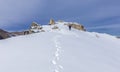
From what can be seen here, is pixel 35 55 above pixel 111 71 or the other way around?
above

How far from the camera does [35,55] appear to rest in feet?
56.2

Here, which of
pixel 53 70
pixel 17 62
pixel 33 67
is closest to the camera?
pixel 53 70

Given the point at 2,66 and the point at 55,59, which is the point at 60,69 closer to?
→ the point at 55,59

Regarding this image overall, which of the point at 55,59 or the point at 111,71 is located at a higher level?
the point at 55,59

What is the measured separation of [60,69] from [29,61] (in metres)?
2.86

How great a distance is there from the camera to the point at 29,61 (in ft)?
50.0

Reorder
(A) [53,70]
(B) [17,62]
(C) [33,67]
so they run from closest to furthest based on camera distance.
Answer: (A) [53,70] < (C) [33,67] < (B) [17,62]

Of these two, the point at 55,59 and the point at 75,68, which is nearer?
the point at 75,68

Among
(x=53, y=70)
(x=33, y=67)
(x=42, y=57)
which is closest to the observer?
(x=53, y=70)

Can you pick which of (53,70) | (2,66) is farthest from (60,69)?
(2,66)

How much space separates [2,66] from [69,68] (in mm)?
4060

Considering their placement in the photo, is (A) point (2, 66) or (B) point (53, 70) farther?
(A) point (2, 66)

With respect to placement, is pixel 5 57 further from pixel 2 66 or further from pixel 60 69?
pixel 60 69

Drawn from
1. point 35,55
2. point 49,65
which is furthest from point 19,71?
point 35,55
